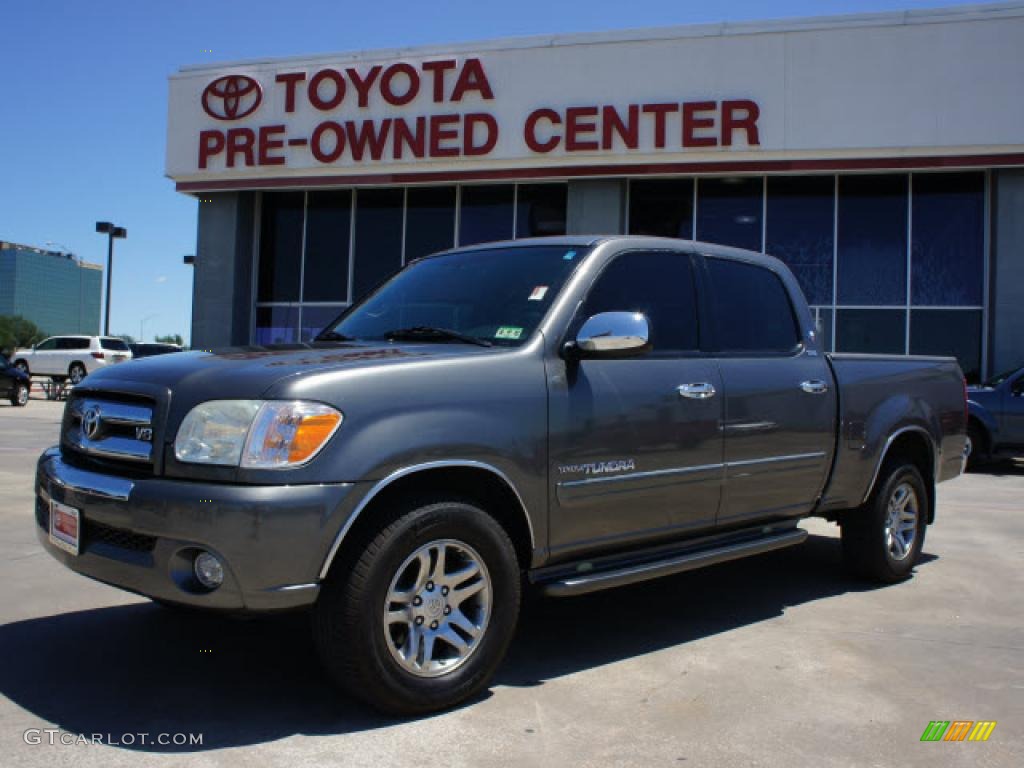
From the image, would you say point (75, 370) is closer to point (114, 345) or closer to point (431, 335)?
point (114, 345)

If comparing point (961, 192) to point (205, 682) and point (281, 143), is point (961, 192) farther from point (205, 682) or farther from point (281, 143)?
point (205, 682)

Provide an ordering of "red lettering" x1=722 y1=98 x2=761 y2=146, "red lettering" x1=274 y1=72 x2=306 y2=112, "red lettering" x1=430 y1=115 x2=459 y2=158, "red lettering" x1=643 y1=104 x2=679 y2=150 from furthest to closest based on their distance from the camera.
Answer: "red lettering" x1=274 y1=72 x2=306 y2=112, "red lettering" x1=430 y1=115 x2=459 y2=158, "red lettering" x1=643 y1=104 x2=679 y2=150, "red lettering" x1=722 y1=98 x2=761 y2=146

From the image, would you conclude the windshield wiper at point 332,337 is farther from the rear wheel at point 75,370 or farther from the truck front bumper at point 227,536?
the rear wheel at point 75,370

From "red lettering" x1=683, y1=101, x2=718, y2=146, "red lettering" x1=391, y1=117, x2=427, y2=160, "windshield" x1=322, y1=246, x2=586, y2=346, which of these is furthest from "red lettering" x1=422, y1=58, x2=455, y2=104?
"windshield" x1=322, y1=246, x2=586, y2=346

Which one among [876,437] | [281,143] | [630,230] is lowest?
[876,437]

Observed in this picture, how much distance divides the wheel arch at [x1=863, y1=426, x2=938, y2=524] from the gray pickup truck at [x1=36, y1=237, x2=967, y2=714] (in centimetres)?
46

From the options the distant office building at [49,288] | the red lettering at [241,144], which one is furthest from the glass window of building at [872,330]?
the distant office building at [49,288]

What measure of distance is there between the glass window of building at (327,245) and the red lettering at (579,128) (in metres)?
5.51

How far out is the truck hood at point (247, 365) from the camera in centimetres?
339

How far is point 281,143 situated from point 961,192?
13.7 metres

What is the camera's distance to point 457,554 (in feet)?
12.1

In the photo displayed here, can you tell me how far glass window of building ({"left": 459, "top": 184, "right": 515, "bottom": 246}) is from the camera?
798 inches

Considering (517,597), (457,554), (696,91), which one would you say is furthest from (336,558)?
(696,91)

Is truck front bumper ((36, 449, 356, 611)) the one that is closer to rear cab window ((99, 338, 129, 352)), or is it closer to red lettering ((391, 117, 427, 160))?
red lettering ((391, 117, 427, 160))
